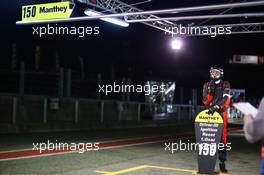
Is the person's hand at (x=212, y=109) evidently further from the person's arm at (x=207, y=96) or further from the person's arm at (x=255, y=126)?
the person's arm at (x=255, y=126)

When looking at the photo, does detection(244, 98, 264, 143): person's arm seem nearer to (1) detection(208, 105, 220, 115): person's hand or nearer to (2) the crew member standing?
(1) detection(208, 105, 220, 115): person's hand

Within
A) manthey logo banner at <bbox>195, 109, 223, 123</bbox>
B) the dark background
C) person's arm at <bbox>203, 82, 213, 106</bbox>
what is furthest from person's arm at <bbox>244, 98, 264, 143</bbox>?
the dark background

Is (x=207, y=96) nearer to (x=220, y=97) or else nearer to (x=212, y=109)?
(x=220, y=97)

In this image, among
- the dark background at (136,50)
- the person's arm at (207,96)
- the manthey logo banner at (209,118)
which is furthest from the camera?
the dark background at (136,50)

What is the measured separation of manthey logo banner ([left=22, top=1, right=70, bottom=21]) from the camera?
54.7 feet

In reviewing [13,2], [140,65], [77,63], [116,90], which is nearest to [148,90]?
[116,90]

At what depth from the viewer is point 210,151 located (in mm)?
7516

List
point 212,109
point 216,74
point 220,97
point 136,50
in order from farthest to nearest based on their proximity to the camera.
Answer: point 136,50, point 216,74, point 220,97, point 212,109

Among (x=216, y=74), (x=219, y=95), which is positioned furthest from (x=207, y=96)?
(x=216, y=74)

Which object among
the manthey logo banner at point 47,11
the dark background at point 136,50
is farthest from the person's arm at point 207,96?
A: the dark background at point 136,50

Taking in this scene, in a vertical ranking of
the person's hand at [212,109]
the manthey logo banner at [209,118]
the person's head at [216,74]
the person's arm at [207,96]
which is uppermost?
the person's head at [216,74]

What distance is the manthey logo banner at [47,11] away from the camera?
656 inches

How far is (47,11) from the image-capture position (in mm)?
17328

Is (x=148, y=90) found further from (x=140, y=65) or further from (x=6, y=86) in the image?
(x=140, y=65)
